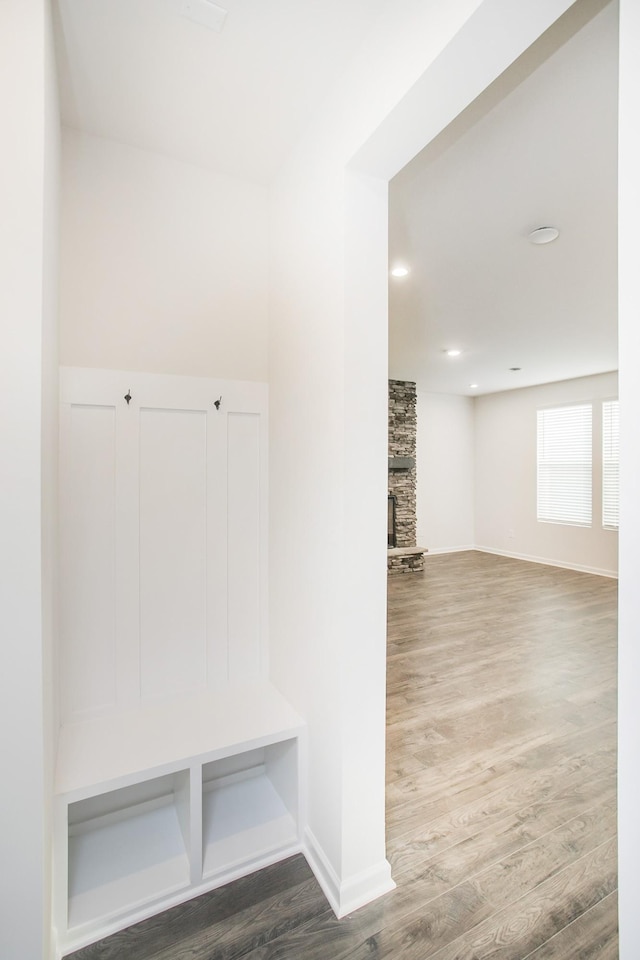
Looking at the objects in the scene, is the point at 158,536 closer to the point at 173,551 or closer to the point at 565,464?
the point at 173,551

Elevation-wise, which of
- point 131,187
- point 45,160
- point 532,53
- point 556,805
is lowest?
point 556,805

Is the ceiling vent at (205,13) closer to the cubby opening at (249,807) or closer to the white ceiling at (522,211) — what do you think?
the white ceiling at (522,211)

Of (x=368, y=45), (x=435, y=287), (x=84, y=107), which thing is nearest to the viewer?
(x=368, y=45)

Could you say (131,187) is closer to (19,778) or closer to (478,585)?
(19,778)

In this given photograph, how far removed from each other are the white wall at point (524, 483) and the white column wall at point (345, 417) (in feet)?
19.5

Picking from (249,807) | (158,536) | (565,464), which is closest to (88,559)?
(158,536)

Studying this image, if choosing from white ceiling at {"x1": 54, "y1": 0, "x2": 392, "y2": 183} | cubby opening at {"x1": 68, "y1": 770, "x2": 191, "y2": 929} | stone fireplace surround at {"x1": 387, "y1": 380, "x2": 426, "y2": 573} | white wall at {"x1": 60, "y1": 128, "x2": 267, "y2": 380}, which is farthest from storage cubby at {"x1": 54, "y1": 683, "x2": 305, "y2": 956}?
stone fireplace surround at {"x1": 387, "y1": 380, "x2": 426, "y2": 573}

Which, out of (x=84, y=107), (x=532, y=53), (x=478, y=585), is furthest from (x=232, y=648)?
(x=478, y=585)

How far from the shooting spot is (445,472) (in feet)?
26.5

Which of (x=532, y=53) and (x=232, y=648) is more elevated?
(x=532, y=53)

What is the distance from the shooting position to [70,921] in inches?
56.4

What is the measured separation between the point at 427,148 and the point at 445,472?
→ 21.5 ft

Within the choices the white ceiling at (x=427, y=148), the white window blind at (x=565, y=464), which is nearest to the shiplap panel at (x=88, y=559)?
the white ceiling at (x=427, y=148)

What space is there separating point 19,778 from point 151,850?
84cm
